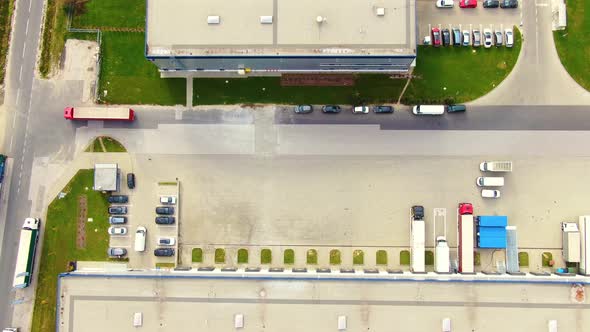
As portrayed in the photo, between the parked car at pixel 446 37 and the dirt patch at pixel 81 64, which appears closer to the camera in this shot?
the parked car at pixel 446 37

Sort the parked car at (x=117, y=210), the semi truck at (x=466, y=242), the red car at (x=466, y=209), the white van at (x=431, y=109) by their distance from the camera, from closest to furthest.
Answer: the semi truck at (x=466, y=242)
the red car at (x=466, y=209)
the white van at (x=431, y=109)
the parked car at (x=117, y=210)

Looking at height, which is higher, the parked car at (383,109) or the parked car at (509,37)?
the parked car at (509,37)

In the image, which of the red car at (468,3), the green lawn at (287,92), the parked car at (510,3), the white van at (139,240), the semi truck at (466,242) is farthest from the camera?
the green lawn at (287,92)

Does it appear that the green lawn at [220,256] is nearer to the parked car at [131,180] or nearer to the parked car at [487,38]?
the parked car at [131,180]

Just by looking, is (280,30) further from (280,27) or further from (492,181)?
(492,181)

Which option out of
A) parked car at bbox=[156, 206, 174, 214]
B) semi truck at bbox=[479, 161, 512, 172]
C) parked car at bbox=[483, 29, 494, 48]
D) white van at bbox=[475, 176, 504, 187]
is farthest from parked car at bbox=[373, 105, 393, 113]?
parked car at bbox=[156, 206, 174, 214]

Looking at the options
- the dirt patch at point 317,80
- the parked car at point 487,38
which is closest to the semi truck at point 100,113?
the dirt patch at point 317,80

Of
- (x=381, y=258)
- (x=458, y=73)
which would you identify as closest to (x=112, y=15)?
(x=458, y=73)
